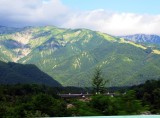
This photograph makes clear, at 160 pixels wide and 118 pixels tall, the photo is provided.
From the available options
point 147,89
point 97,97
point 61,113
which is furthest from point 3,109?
point 97,97

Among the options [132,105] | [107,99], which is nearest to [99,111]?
[107,99]

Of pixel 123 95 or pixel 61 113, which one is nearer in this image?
pixel 123 95

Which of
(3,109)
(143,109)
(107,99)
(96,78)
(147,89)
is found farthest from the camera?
(96,78)

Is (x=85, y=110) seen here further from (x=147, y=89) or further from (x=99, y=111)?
(x=147, y=89)

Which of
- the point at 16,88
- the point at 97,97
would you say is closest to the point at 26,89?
the point at 16,88

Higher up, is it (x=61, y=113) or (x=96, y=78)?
(x=96, y=78)

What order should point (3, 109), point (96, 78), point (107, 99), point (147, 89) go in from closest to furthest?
1. point (107, 99)
2. point (3, 109)
3. point (147, 89)
4. point (96, 78)

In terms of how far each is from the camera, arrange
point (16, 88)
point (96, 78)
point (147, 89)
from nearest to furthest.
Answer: point (147, 89)
point (96, 78)
point (16, 88)

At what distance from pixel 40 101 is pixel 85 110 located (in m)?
33.5

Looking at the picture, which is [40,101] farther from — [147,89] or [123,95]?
[147,89]

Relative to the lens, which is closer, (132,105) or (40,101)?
(132,105)

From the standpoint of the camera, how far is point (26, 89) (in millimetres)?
140750

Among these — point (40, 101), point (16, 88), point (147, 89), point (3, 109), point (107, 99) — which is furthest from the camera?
point (16, 88)

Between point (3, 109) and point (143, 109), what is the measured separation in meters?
56.6
